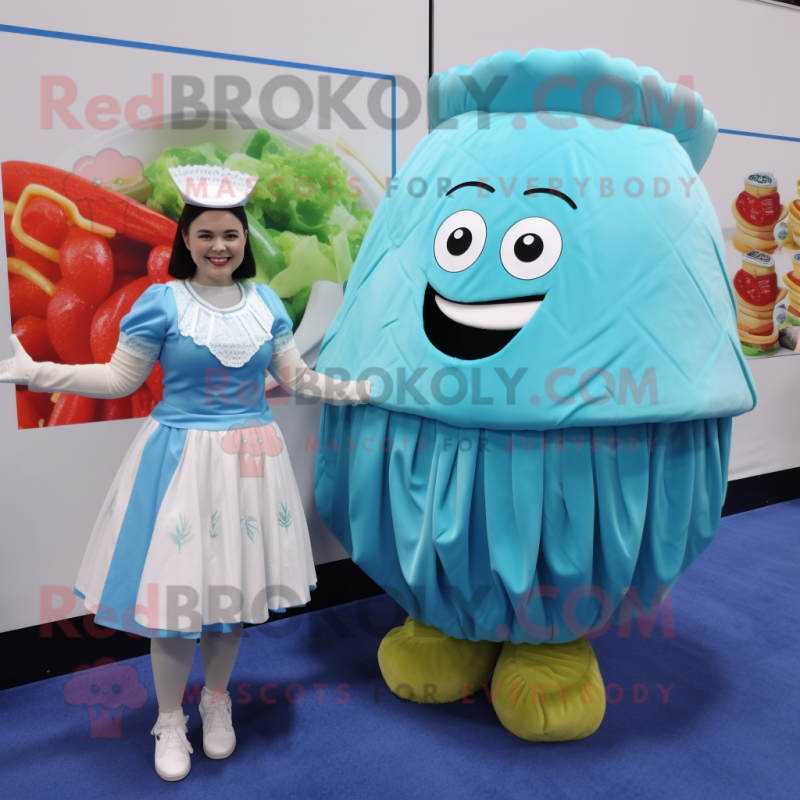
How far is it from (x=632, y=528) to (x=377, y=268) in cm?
78

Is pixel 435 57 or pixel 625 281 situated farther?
pixel 435 57

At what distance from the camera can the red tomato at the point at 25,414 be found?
1767 millimetres

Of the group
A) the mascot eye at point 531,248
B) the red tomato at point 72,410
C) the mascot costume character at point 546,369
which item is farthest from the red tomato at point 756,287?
the red tomato at point 72,410

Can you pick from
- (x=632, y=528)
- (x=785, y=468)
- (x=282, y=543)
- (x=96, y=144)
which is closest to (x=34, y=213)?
(x=96, y=144)

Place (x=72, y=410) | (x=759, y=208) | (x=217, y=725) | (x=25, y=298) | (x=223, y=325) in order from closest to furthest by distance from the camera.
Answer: (x=223, y=325) < (x=217, y=725) < (x=25, y=298) < (x=72, y=410) < (x=759, y=208)

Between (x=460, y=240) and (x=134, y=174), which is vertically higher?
(x=134, y=174)

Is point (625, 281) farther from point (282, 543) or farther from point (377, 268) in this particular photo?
point (282, 543)

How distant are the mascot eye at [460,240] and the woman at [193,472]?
1.26 ft

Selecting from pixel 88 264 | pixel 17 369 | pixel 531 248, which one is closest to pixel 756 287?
pixel 531 248

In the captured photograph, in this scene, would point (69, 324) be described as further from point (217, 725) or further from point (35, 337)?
point (217, 725)

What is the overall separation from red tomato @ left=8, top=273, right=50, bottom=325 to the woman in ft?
1.28

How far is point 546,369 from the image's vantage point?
1406 millimetres

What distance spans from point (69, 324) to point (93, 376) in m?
0.44

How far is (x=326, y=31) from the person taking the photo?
205cm
